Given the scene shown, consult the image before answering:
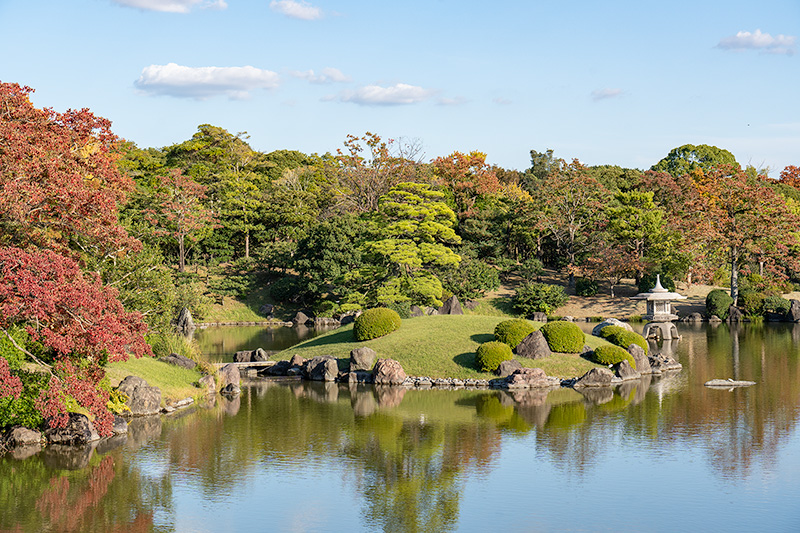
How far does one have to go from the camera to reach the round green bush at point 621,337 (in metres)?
32.0

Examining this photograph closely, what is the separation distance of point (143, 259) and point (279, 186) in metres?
42.0

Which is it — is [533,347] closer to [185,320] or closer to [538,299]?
[538,299]

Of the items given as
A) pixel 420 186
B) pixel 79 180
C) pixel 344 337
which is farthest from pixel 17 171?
pixel 420 186

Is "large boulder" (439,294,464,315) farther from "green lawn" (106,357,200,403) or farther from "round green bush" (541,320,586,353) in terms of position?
"green lawn" (106,357,200,403)

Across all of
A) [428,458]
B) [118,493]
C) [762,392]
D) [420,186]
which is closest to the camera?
[118,493]

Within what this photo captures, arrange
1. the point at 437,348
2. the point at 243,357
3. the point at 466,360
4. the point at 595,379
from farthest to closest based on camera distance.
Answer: the point at 243,357
the point at 437,348
the point at 466,360
the point at 595,379

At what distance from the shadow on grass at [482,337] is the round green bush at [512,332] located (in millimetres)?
532

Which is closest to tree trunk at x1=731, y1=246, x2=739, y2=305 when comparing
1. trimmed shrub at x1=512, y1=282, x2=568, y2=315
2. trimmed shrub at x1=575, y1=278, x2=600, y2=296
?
trimmed shrub at x1=575, y1=278, x2=600, y2=296

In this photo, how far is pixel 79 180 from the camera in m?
19.3

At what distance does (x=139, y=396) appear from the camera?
76.1 feet

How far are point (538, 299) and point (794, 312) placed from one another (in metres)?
16.4

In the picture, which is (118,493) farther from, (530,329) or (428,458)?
(530,329)

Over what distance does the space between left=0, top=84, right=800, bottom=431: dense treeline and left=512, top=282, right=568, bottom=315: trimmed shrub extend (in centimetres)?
13

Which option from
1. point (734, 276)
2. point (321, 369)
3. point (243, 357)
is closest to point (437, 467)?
point (321, 369)
